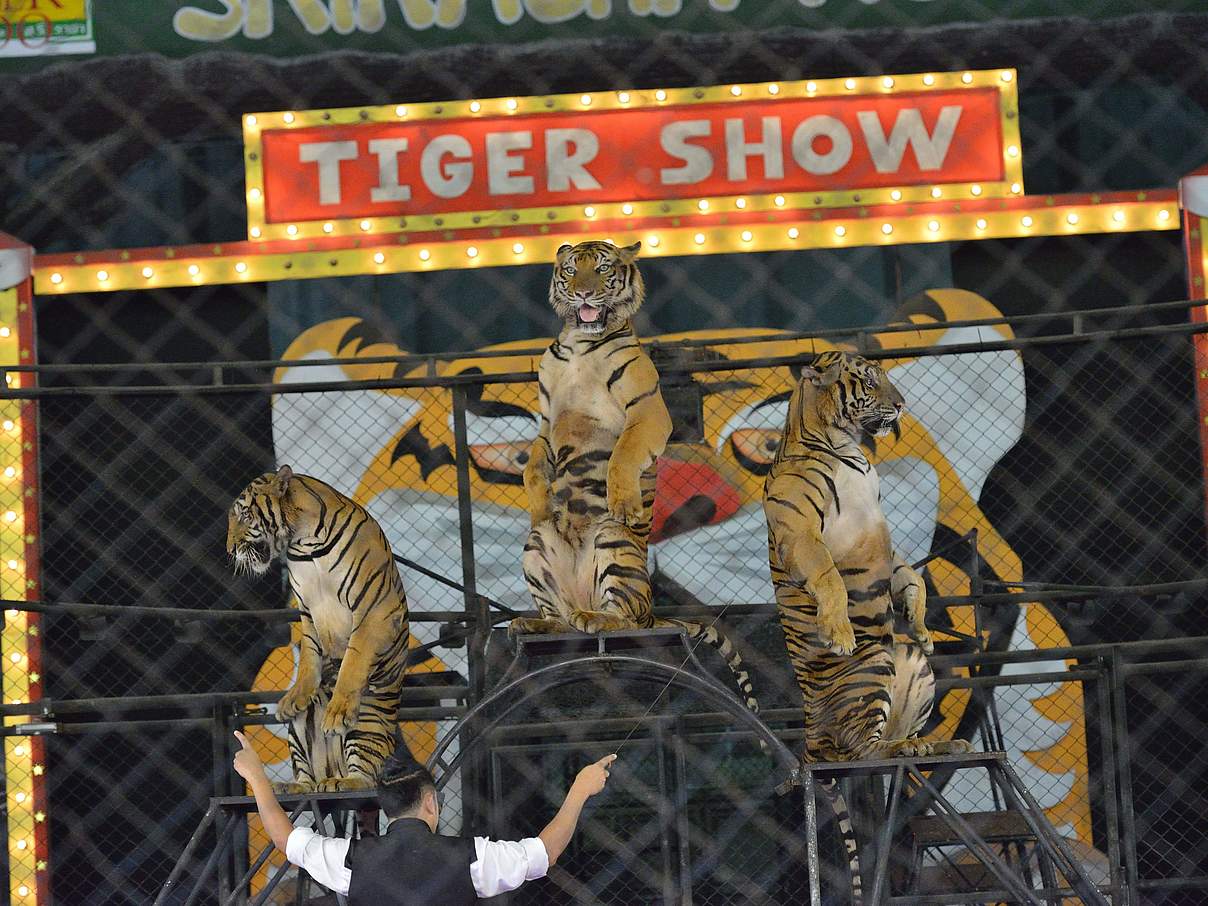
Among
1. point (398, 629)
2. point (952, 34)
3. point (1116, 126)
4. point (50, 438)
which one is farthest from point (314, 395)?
point (1116, 126)

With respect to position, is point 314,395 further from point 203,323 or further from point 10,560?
point 10,560

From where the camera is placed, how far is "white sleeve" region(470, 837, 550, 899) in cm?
326

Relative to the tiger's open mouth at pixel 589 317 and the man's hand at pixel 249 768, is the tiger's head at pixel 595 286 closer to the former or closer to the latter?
the tiger's open mouth at pixel 589 317

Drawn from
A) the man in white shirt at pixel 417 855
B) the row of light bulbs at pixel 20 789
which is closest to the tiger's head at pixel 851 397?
the man in white shirt at pixel 417 855

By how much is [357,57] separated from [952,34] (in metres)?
2.16

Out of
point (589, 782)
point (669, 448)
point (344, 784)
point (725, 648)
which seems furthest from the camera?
point (669, 448)

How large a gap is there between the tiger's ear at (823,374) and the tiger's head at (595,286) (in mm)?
509

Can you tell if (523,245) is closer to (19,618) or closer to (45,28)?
(45,28)

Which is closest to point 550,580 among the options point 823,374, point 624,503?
point 624,503

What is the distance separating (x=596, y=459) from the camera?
4.37 metres

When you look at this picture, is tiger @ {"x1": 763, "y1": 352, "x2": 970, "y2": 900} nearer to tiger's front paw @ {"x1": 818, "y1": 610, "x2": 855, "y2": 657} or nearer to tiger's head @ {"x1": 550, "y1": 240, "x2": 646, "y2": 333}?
tiger's front paw @ {"x1": 818, "y1": 610, "x2": 855, "y2": 657}

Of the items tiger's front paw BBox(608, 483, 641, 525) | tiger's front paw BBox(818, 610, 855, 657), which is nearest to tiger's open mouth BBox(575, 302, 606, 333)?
tiger's front paw BBox(608, 483, 641, 525)

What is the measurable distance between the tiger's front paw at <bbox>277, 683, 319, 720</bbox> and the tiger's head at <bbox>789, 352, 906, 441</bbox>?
1.46 m

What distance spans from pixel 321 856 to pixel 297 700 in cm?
90
